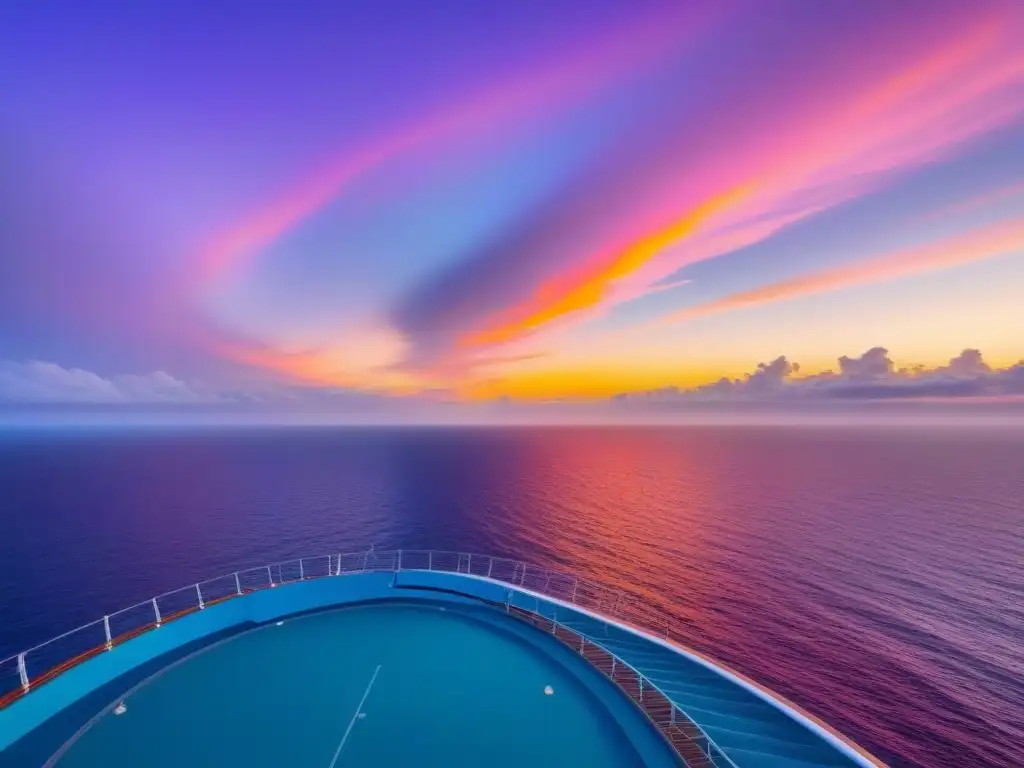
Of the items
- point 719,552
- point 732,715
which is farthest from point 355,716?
point 719,552

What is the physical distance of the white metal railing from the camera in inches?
423

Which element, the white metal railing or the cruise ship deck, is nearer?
the cruise ship deck

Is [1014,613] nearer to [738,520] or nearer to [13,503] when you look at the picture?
[738,520]

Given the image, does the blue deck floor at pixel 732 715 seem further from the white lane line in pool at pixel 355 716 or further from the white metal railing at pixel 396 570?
the white lane line in pool at pixel 355 716

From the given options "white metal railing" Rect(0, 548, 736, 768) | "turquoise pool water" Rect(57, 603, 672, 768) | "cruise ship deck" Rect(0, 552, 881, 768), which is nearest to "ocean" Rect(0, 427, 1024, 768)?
Result: "white metal railing" Rect(0, 548, 736, 768)

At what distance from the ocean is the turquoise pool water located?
21.0 metres

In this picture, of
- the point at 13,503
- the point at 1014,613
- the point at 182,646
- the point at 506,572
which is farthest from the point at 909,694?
the point at 13,503

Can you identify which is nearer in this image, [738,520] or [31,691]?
[31,691]

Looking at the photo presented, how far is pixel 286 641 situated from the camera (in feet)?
48.7

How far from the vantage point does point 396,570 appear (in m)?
19.2

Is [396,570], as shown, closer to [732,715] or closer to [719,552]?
[732,715]

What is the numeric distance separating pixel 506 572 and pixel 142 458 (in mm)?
149613

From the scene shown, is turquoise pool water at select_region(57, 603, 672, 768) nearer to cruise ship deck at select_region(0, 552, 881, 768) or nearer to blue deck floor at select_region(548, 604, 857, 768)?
cruise ship deck at select_region(0, 552, 881, 768)

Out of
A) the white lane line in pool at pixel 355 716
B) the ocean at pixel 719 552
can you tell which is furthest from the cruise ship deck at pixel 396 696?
the ocean at pixel 719 552
